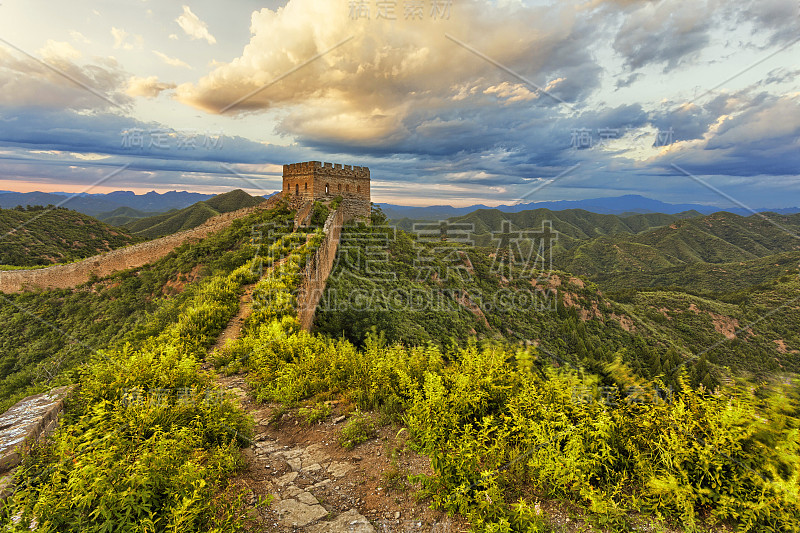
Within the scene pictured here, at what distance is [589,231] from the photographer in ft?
610

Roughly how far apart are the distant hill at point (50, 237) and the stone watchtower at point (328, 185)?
21875 millimetres

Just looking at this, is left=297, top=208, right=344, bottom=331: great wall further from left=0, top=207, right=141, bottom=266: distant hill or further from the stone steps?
left=0, top=207, right=141, bottom=266: distant hill

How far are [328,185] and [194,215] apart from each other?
210 feet

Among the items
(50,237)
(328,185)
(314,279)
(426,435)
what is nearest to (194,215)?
(50,237)

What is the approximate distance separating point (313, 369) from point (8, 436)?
3707 millimetres

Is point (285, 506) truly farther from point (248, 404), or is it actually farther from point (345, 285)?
point (345, 285)

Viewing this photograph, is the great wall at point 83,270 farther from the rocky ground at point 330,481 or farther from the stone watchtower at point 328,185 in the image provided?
the rocky ground at point 330,481

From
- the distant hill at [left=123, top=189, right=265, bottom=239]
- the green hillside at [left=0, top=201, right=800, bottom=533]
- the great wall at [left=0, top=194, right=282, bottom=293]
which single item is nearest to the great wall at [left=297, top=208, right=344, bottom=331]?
the green hillside at [left=0, top=201, right=800, bottom=533]

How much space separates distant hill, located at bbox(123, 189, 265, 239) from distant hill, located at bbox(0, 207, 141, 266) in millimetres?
26745

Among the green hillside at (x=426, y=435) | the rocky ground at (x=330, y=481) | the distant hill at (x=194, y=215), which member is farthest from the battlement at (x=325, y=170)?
the distant hill at (x=194, y=215)

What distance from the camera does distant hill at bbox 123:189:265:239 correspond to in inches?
2635

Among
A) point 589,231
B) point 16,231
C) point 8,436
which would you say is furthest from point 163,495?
point 589,231

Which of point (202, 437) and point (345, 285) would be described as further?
point (345, 285)

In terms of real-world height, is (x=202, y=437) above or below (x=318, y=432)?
above
